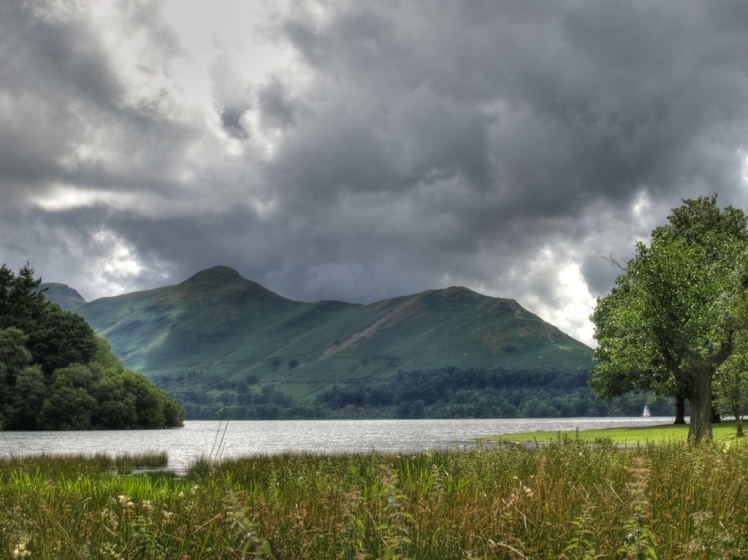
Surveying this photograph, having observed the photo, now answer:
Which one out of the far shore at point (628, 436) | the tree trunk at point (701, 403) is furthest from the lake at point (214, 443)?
the tree trunk at point (701, 403)

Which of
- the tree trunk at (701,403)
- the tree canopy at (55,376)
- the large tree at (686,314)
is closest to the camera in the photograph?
the tree trunk at (701,403)

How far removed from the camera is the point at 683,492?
871 centimetres

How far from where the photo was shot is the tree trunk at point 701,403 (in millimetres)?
34531

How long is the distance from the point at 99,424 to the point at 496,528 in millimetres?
109677

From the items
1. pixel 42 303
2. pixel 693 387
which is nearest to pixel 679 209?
pixel 693 387

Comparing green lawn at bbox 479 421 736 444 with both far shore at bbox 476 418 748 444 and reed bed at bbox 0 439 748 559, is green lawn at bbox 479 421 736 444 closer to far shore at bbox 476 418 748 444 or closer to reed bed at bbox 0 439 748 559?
far shore at bbox 476 418 748 444

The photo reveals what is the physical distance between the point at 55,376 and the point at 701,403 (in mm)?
92117

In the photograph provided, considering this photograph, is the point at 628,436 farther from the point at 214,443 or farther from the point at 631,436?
the point at 214,443

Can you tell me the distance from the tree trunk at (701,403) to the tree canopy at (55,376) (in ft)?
281

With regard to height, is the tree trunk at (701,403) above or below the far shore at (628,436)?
above

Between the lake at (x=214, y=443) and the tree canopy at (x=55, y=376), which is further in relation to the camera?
the tree canopy at (x=55, y=376)

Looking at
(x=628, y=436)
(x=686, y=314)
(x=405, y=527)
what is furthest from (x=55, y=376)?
(x=405, y=527)

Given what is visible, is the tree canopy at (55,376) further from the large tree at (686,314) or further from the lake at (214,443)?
the large tree at (686,314)

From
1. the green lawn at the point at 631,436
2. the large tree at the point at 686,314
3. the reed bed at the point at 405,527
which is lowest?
the green lawn at the point at 631,436
